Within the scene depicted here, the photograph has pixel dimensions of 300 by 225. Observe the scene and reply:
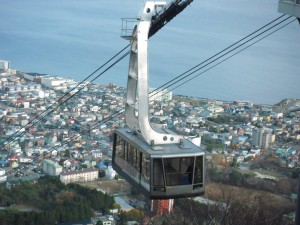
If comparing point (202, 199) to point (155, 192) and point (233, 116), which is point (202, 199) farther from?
point (233, 116)

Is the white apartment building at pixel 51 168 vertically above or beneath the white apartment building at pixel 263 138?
beneath

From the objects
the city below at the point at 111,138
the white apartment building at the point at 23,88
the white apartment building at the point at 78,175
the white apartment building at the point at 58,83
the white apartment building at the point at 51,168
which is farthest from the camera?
the white apartment building at the point at 23,88

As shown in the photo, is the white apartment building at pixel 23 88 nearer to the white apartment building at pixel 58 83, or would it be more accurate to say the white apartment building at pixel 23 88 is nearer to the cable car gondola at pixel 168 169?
the white apartment building at pixel 58 83

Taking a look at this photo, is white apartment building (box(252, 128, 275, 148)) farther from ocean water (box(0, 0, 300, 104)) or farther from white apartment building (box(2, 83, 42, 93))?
white apartment building (box(2, 83, 42, 93))

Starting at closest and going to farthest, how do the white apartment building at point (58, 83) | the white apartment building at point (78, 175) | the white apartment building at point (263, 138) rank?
the white apartment building at point (78, 175) < the white apartment building at point (263, 138) < the white apartment building at point (58, 83)

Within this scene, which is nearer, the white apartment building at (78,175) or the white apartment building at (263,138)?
the white apartment building at (78,175)

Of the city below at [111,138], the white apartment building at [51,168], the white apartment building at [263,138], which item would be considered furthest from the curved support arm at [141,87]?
the white apartment building at [263,138]
